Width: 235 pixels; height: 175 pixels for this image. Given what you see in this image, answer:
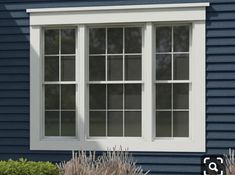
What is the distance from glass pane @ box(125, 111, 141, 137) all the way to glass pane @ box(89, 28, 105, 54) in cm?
125

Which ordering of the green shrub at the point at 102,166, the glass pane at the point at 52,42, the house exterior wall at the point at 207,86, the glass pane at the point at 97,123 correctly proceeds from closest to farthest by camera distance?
the green shrub at the point at 102,166 < the house exterior wall at the point at 207,86 < the glass pane at the point at 97,123 < the glass pane at the point at 52,42

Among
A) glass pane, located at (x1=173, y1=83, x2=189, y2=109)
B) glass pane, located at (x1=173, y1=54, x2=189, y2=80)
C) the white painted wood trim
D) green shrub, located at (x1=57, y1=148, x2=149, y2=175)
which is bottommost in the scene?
green shrub, located at (x1=57, y1=148, x2=149, y2=175)

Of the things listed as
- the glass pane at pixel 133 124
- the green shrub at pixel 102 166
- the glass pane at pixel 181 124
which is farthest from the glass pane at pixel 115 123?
the glass pane at pixel 181 124

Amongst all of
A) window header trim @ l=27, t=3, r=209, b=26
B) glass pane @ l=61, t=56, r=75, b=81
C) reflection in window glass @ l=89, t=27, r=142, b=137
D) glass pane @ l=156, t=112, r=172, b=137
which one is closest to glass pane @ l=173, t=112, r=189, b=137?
glass pane @ l=156, t=112, r=172, b=137

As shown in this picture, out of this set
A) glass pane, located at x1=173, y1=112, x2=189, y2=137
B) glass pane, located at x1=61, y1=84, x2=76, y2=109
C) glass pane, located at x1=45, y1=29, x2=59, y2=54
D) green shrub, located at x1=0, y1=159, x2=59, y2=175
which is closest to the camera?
green shrub, located at x1=0, y1=159, x2=59, y2=175

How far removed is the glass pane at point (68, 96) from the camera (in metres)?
10.0

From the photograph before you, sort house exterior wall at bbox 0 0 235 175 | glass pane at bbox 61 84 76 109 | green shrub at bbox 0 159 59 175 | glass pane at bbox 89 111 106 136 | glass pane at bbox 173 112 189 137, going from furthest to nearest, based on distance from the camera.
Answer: glass pane at bbox 61 84 76 109, glass pane at bbox 89 111 106 136, glass pane at bbox 173 112 189 137, house exterior wall at bbox 0 0 235 175, green shrub at bbox 0 159 59 175

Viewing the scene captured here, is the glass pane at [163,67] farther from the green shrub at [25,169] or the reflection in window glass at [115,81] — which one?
the green shrub at [25,169]

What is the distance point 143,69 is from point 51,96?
1763mm

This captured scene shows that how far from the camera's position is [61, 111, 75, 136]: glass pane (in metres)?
10.0

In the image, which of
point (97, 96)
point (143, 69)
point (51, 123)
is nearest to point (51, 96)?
point (51, 123)

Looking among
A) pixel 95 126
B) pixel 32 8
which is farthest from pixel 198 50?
pixel 32 8

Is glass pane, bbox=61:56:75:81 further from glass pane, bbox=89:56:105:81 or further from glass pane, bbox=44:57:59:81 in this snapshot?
glass pane, bbox=89:56:105:81

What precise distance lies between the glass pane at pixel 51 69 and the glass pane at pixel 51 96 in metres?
0.16
